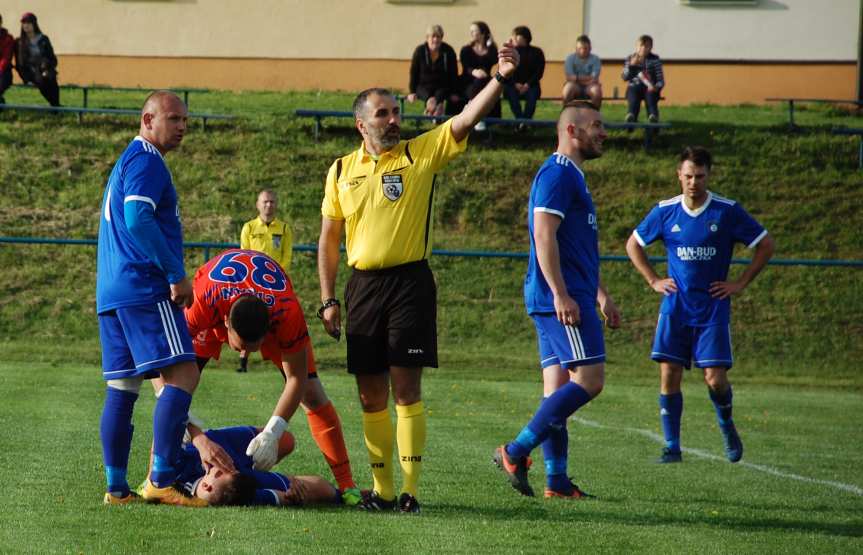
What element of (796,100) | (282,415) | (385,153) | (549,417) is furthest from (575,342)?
(796,100)

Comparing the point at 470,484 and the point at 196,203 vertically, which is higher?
the point at 196,203

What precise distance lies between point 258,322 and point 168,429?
73 centimetres

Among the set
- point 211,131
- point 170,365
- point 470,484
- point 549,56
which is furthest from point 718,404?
point 549,56

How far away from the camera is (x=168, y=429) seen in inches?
263

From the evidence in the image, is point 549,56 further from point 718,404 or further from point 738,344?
point 718,404

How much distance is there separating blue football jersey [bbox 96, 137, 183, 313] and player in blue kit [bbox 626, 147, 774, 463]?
14.7ft

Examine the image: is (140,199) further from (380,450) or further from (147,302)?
(380,450)

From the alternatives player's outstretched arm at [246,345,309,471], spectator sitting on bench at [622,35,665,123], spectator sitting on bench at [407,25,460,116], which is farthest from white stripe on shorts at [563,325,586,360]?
spectator sitting on bench at [622,35,665,123]

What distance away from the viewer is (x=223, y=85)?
30.4 m

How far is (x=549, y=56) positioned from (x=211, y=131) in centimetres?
905

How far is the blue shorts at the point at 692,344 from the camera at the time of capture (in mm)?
9938

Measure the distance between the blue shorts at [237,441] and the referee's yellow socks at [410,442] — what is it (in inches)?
33.1

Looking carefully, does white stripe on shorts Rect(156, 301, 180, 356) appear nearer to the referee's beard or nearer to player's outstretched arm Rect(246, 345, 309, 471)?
player's outstretched arm Rect(246, 345, 309, 471)

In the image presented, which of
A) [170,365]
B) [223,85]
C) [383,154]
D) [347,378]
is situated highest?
[223,85]
